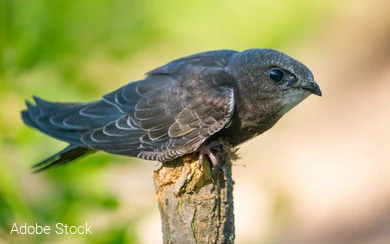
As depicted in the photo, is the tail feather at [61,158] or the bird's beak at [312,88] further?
the tail feather at [61,158]

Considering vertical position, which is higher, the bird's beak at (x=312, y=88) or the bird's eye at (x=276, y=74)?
the bird's eye at (x=276, y=74)

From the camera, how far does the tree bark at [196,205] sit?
4051 mm

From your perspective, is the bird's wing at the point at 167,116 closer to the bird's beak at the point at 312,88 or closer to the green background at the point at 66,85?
the green background at the point at 66,85

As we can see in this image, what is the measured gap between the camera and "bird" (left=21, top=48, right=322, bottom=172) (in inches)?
182

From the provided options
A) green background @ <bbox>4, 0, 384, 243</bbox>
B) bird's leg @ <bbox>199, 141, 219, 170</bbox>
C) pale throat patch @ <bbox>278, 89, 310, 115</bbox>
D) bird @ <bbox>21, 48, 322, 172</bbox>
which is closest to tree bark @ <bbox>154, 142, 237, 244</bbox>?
bird's leg @ <bbox>199, 141, 219, 170</bbox>

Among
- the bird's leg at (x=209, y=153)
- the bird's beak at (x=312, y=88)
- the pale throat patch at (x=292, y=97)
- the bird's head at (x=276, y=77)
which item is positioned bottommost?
the bird's leg at (x=209, y=153)

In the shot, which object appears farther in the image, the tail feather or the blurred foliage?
the blurred foliage

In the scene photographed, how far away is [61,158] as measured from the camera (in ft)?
16.6

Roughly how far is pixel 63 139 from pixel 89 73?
5.89ft

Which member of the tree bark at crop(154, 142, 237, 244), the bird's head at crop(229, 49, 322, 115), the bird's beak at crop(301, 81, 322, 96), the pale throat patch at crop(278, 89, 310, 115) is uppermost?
the bird's head at crop(229, 49, 322, 115)

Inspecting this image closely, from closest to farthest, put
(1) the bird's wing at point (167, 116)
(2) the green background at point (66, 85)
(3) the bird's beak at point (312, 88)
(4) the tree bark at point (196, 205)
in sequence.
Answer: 1. (4) the tree bark at point (196, 205)
2. (3) the bird's beak at point (312, 88)
3. (1) the bird's wing at point (167, 116)
4. (2) the green background at point (66, 85)

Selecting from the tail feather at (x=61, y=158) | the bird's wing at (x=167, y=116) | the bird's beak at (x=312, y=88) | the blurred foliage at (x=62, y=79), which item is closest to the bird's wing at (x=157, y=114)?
the bird's wing at (x=167, y=116)

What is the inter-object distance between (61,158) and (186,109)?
101cm

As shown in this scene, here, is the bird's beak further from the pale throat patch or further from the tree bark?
the tree bark
